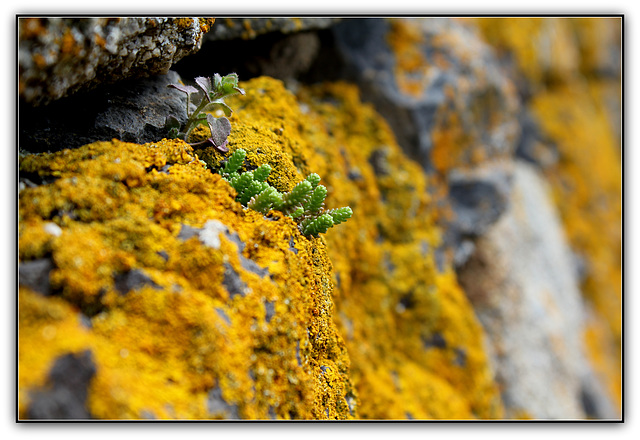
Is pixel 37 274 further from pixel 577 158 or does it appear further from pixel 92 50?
pixel 577 158

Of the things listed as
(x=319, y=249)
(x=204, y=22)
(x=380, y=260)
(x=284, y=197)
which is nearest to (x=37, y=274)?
(x=284, y=197)

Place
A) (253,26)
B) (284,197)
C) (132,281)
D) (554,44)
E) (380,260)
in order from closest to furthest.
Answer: (132,281) < (284,197) < (253,26) < (380,260) < (554,44)

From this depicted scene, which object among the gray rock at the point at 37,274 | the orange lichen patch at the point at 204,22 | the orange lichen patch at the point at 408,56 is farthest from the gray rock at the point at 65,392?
the orange lichen patch at the point at 408,56

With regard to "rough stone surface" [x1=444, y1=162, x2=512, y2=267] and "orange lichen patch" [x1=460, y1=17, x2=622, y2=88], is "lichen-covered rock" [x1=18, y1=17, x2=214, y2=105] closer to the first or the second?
"rough stone surface" [x1=444, y1=162, x2=512, y2=267]

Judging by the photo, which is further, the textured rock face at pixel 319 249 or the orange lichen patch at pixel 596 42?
the orange lichen patch at pixel 596 42

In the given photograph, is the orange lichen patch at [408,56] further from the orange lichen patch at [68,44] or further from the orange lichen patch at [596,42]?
the orange lichen patch at [596,42]

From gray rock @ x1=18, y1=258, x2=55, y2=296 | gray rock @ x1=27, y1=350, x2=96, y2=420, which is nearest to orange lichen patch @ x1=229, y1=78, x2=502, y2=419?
gray rock @ x1=18, y1=258, x2=55, y2=296

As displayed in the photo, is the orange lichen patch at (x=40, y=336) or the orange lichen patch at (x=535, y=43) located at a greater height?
the orange lichen patch at (x=535, y=43)

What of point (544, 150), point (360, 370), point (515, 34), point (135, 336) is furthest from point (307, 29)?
point (544, 150)
